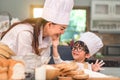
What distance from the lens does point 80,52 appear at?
2328 millimetres

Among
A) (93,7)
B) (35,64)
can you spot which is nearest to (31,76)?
(35,64)

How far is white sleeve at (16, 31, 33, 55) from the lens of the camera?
1431 millimetres

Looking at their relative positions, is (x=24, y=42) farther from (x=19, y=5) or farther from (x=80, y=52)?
(x=19, y=5)

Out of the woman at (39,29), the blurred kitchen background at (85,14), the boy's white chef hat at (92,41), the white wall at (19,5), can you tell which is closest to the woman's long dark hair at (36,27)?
the woman at (39,29)

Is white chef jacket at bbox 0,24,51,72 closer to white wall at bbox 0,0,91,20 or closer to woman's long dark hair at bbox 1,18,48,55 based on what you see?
woman's long dark hair at bbox 1,18,48,55

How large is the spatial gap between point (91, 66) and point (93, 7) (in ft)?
12.7

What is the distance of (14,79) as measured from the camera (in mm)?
1008

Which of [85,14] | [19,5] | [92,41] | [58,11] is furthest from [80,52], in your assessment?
[19,5]

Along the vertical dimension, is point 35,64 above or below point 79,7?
below

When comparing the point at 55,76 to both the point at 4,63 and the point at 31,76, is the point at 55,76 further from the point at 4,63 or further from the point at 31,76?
the point at 4,63

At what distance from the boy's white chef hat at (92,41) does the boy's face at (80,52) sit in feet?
0.12

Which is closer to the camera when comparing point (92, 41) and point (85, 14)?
point (92, 41)

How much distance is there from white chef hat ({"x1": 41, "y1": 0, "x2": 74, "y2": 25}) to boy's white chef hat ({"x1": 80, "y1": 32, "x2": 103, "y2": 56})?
28.3 inches

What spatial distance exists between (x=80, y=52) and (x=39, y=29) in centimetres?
88
